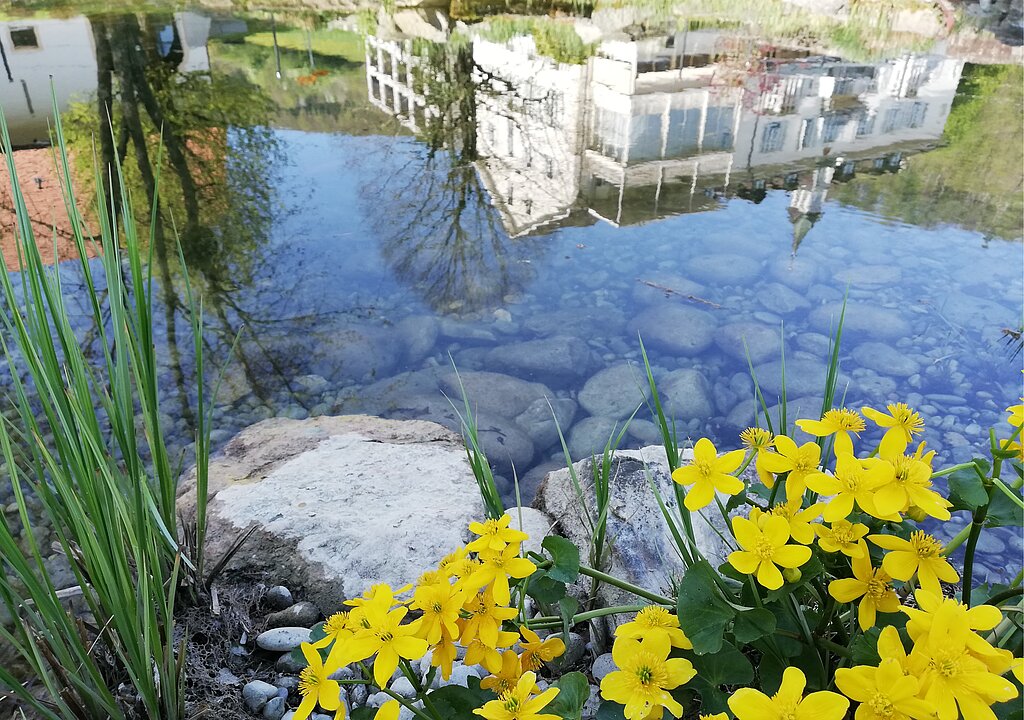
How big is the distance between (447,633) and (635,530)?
3.25 ft

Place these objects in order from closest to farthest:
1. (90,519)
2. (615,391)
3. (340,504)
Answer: (90,519) → (340,504) → (615,391)

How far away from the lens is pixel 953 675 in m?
0.63

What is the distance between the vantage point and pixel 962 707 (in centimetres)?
63

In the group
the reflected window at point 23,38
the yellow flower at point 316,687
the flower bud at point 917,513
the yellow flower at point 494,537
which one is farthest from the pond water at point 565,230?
the yellow flower at point 316,687

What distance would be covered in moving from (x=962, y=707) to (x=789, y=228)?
436 centimetres

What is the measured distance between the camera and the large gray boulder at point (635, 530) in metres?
1.62

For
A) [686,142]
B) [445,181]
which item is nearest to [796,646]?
[445,181]

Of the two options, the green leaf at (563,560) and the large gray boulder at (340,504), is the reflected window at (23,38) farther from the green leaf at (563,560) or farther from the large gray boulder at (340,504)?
the green leaf at (563,560)

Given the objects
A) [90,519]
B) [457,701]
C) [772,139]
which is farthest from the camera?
[772,139]

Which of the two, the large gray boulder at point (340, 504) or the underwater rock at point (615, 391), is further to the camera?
the underwater rock at point (615, 391)

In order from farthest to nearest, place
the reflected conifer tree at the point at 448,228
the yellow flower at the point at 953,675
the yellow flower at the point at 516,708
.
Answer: the reflected conifer tree at the point at 448,228 → the yellow flower at the point at 516,708 → the yellow flower at the point at 953,675

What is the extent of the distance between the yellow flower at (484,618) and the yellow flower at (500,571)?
19 mm

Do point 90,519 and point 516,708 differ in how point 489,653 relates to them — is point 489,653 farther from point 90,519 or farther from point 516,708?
point 90,519

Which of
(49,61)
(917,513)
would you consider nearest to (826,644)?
(917,513)
